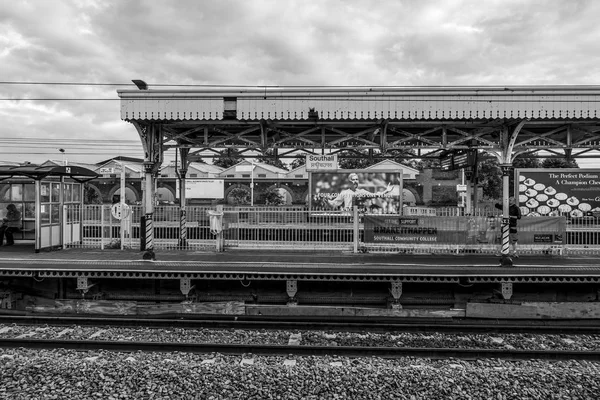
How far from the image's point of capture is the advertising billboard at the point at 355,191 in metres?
20.7

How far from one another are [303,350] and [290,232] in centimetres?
636

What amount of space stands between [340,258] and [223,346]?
17.2 ft

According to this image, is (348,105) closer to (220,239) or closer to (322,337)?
(322,337)

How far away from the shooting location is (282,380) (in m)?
5.43

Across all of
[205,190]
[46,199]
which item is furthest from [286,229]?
[205,190]

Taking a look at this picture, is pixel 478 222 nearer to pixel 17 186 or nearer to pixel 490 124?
pixel 490 124

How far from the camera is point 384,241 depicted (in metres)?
12.2

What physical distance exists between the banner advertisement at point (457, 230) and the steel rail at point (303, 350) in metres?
5.65

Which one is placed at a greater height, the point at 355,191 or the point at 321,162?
the point at 321,162

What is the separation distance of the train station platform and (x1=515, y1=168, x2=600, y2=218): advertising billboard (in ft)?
7.98

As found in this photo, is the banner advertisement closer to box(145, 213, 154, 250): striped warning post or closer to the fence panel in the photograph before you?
the fence panel

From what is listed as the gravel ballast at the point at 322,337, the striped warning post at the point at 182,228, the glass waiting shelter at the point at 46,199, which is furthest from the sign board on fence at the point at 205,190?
the gravel ballast at the point at 322,337

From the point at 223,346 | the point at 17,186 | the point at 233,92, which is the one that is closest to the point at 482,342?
the point at 223,346

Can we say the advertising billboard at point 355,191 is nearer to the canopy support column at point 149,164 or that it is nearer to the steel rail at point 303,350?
the canopy support column at point 149,164
